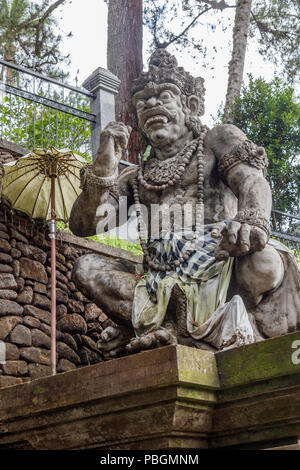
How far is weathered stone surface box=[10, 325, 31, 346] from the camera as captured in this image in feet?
18.2

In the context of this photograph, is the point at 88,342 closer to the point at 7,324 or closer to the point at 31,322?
the point at 31,322

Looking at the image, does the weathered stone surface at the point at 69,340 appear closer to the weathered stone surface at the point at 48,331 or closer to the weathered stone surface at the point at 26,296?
the weathered stone surface at the point at 48,331

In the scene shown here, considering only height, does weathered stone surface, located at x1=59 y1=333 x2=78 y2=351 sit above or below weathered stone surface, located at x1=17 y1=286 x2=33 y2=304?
below

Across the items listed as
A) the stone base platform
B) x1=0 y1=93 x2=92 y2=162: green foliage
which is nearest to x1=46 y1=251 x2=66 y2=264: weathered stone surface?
x1=0 y1=93 x2=92 y2=162: green foliage

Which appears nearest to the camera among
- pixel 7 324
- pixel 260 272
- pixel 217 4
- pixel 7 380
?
pixel 260 272

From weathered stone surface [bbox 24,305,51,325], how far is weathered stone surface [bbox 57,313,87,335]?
0.36 feet

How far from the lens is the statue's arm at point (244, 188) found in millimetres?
3111

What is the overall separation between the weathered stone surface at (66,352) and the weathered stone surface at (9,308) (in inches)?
17.2

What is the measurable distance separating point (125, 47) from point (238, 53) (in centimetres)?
226

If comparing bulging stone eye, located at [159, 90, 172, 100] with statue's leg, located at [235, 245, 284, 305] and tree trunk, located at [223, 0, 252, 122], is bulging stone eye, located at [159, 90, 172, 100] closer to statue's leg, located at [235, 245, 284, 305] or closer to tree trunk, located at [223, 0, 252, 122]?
statue's leg, located at [235, 245, 284, 305]

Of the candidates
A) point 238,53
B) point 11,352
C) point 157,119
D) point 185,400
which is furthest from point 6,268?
point 238,53

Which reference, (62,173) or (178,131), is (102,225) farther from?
(62,173)

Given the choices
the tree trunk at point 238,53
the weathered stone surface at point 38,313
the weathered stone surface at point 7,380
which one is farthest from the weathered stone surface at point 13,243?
the tree trunk at point 238,53

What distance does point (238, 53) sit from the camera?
1191cm
